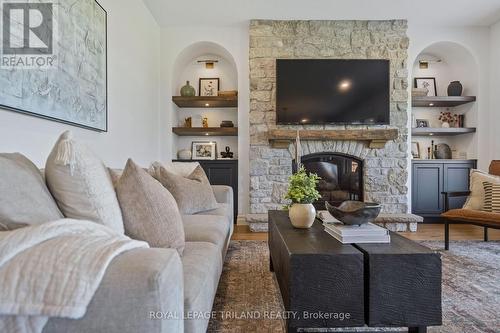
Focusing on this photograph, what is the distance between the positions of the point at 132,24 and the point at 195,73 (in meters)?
1.59

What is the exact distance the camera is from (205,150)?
15.6 ft

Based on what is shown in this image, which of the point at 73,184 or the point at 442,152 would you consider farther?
the point at 442,152

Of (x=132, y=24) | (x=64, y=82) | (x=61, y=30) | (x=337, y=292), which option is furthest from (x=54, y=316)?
(x=132, y=24)

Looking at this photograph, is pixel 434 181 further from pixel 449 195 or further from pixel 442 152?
pixel 449 195

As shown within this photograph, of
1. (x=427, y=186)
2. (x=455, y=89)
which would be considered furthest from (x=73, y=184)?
(x=455, y=89)

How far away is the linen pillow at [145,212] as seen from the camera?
4.11 ft

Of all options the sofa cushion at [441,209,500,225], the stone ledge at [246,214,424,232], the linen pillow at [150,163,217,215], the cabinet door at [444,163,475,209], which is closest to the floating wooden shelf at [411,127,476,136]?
the cabinet door at [444,163,475,209]

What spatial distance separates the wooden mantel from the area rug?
168 centimetres

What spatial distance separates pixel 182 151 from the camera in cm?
469

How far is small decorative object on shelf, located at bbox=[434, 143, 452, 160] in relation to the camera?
15.2ft

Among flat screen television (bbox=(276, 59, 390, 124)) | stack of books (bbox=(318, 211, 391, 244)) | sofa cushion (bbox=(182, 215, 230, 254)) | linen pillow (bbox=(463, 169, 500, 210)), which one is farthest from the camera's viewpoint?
flat screen television (bbox=(276, 59, 390, 124))

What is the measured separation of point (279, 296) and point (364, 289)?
0.81 m

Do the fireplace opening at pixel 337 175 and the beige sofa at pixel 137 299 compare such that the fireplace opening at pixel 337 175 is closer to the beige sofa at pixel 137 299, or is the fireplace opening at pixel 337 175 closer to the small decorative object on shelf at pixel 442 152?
the small decorative object on shelf at pixel 442 152

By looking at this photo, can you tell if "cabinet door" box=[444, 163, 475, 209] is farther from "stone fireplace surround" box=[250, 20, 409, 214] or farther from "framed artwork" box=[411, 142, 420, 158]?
"stone fireplace surround" box=[250, 20, 409, 214]
